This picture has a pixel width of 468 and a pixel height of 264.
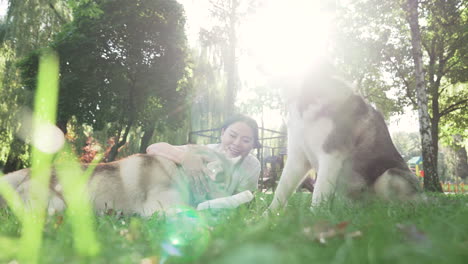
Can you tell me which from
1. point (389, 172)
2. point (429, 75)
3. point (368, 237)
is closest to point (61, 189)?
point (368, 237)

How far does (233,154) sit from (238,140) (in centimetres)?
18

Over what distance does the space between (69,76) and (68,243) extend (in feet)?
56.2

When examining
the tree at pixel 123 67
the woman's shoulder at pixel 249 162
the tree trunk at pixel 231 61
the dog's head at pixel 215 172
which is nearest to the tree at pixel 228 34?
the tree trunk at pixel 231 61

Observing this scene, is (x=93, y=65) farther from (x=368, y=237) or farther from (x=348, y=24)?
(x=368, y=237)

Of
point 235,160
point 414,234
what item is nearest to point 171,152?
point 235,160

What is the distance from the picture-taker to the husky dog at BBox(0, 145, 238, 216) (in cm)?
286

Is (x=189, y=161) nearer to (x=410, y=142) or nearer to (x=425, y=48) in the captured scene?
(x=425, y=48)

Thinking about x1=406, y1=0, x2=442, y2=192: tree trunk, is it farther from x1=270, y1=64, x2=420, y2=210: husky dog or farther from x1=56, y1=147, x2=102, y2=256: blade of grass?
x1=56, y1=147, x2=102, y2=256: blade of grass

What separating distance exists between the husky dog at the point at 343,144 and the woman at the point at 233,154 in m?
0.76

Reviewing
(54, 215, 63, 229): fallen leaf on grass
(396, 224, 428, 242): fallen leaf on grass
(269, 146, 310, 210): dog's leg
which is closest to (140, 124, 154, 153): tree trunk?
(269, 146, 310, 210): dog's leg

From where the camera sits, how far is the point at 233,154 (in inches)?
152

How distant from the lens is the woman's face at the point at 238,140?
386cm

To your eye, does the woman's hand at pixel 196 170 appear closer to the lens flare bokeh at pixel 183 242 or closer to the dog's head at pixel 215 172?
the dog's head at pixel 215 172

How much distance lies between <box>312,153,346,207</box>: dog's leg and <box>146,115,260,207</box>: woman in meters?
1.05
